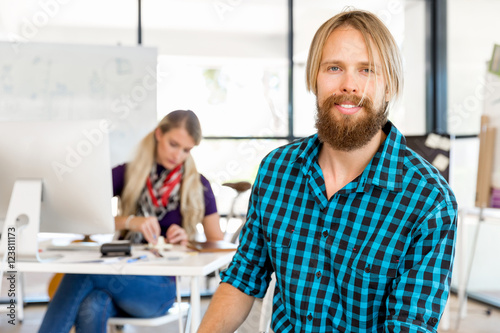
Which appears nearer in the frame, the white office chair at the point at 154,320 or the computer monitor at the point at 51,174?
the computer monitor at the point at 51,174

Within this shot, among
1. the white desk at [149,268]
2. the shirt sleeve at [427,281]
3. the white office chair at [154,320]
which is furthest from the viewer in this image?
the white office chair at [154,320]

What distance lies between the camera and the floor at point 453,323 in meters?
3.37

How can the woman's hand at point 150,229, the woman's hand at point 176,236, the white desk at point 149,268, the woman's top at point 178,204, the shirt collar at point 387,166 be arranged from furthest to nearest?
the woman's top at point 178,204, the woman's hand at point 176,236, the woman's hand at point 150,229, the white desk at point 149,268, the shirt collar at point 387,166

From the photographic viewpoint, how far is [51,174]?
1859 millimetres

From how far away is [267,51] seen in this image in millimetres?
4395

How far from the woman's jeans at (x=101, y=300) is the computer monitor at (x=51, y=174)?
170 millimetres

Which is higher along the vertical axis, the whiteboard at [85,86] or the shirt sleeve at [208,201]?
the whiteboard at [85,86]

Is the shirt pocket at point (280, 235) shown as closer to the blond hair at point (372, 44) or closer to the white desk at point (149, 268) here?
the blond hair at point (372, 44)

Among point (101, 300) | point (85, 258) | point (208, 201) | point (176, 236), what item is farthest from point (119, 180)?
point (101, 300)

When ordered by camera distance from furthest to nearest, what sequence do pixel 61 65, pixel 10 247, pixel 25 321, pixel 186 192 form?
pixel 61 65, pixel 25 321, pixel 186 192, pixel 10 247

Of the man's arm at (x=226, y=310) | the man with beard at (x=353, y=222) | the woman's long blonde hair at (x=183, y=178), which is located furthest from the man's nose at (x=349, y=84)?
the woman's long blonde hair at (x=183, y=178)

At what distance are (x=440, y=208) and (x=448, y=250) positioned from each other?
8cm

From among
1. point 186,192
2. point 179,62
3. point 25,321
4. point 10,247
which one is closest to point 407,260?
point 10,247

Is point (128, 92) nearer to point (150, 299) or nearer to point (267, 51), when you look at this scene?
point (267, 51)
